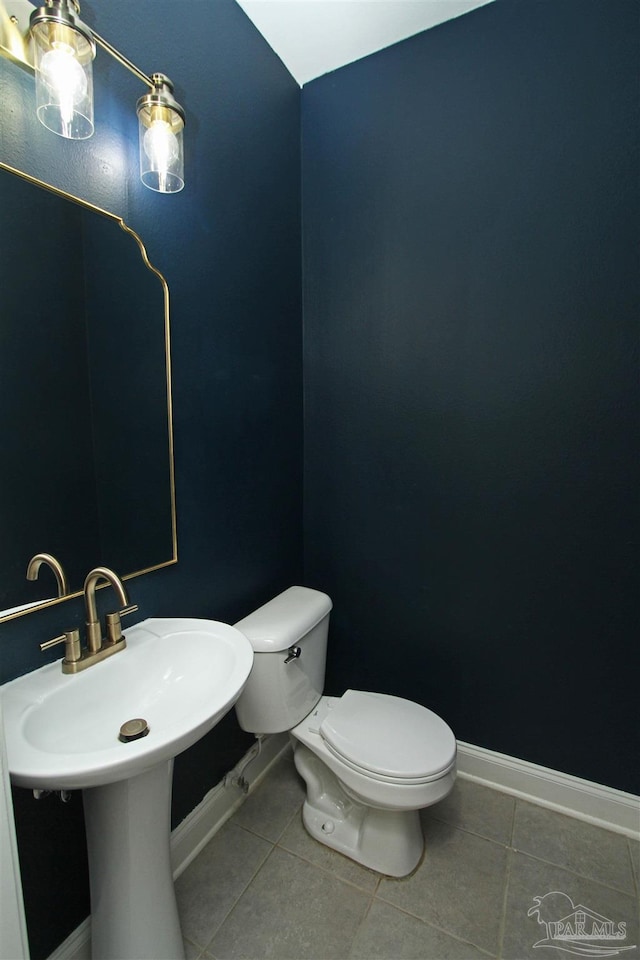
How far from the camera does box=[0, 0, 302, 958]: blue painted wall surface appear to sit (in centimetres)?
95

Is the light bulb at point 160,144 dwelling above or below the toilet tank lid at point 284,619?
above

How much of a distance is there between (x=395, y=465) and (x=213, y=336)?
81 centimetres

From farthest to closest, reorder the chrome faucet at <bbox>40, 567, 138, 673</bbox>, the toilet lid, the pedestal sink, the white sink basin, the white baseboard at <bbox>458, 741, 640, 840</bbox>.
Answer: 1. the white baseboard at <bbox>458, 741, 640, 840</bbox>
2. the toilet lid
3. the chrome faucet at <bbox>40, 567, 138, 673</bbox>
4. the pedestal sink
5. the white sink basin

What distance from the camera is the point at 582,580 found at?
1.42m

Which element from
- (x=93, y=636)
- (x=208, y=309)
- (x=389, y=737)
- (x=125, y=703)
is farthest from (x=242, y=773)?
(x=208, y=309)

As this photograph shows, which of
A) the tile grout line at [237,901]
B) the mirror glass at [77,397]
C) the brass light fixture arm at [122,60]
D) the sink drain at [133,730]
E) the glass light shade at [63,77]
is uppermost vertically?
the brass light fixture arm at [122,60]

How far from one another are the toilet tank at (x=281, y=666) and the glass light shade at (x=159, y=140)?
130 cm

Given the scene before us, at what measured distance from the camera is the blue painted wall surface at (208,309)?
3.10ft

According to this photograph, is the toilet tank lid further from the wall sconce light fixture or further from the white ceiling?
the white ceiling

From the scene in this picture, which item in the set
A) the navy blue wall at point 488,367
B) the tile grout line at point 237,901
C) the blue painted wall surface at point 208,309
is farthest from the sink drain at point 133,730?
the navy blue wall at point 488,367

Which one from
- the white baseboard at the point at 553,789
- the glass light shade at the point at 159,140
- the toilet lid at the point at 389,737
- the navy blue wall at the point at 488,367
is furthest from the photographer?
the white baseboard at the point at 553,789

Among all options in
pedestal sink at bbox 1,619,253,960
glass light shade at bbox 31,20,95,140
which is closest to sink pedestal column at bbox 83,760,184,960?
pedestal sink at bbox 1,619,253,960

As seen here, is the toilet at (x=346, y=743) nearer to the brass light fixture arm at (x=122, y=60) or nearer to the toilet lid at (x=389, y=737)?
the toilet lid at (x=389, y=737)

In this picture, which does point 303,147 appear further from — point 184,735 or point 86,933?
point 86,933
